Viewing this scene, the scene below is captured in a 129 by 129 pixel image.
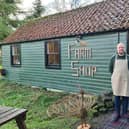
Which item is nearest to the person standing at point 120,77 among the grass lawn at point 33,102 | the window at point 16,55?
the grass lawn at point 33,102

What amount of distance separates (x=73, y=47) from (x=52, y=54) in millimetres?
1593

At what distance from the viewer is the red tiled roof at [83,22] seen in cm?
919

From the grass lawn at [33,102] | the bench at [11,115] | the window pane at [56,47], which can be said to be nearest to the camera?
the bench at [11,115]

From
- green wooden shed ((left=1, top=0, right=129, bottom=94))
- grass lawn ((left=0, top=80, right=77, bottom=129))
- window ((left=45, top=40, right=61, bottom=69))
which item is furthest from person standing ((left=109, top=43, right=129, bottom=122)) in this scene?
window ((left=45, top=40, right=61, bottom=69))

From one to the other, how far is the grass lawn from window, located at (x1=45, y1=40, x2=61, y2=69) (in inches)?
48.3

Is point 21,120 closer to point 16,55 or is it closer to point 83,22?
point 83,22

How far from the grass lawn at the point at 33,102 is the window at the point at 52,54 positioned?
123 centimetres

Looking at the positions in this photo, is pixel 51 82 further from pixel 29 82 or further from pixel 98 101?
pixel 98 101

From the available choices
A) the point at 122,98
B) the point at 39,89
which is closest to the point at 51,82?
the point at 39,89

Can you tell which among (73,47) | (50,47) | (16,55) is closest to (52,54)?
(50,47)

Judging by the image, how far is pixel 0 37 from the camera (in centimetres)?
2350

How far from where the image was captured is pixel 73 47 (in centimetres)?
1038

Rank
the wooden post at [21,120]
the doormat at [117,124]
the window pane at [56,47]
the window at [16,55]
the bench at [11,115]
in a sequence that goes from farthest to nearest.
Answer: the window at [16,55] < the window pane at [56,47] < the doormat at [117,124] < the wooden post at [21,120] < the bench at [11,115]

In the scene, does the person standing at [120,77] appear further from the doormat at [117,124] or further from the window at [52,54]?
the window at [52,54]
